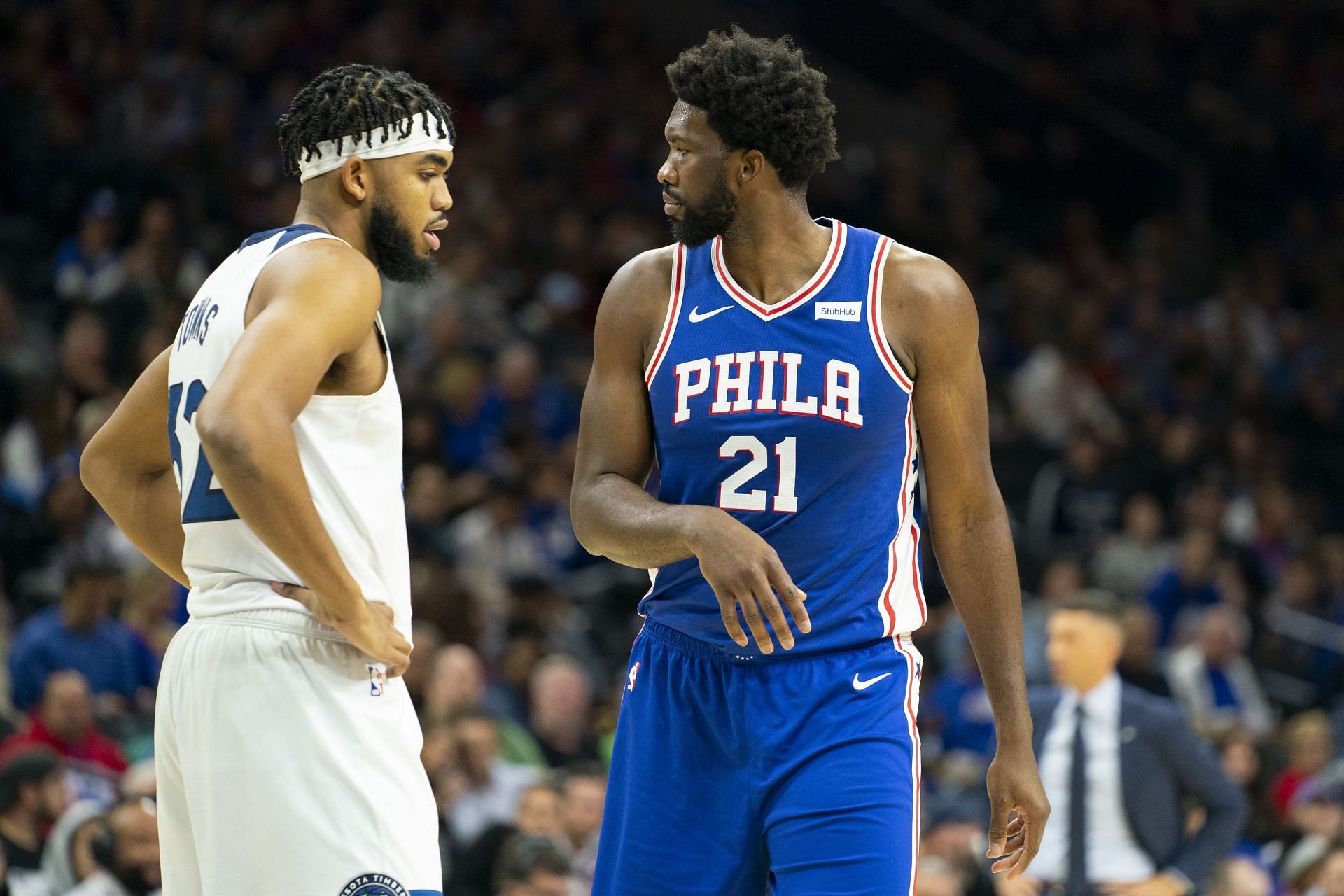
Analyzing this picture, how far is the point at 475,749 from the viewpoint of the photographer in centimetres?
818

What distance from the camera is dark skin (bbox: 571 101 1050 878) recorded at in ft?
12.0

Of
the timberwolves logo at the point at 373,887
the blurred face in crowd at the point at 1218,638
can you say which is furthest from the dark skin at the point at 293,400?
the blurred face in crowd at the point at 1218,638

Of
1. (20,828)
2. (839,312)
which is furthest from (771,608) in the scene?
(20,828)

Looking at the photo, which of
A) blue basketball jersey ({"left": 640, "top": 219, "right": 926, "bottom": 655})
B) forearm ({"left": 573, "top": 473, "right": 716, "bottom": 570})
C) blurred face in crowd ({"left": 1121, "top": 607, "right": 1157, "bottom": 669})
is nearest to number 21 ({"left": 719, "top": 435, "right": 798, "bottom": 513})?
blue basketball jersey ({"left": 640, "top": 219, "right": 926, "bottom": 655})

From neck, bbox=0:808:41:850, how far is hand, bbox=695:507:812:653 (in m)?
4.26

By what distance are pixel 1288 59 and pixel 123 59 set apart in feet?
41.8

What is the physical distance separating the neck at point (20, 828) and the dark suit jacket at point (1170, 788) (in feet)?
12.9

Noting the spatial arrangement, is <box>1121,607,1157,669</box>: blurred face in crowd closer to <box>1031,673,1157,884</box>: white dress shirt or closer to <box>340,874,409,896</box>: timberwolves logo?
<box>1031,673,1157,884</box>: white dress shirt

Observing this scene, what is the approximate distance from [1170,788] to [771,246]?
384 centimetres

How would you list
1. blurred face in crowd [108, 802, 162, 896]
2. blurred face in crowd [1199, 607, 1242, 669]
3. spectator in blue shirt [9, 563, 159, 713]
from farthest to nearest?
blurred face in crowd [1199, 607, 1242, 669]
spectator in blue shirt [9, 563, 159, 713]
blurred face in crowd [108, 802, 162, 896]

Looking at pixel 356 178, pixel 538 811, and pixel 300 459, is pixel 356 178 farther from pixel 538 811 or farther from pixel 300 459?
pixel 538 811

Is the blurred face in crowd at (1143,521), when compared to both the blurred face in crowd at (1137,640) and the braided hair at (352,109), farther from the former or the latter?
the braided hair at (352,109)

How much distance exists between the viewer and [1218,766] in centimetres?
664

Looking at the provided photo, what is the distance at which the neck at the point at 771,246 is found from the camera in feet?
12.4
